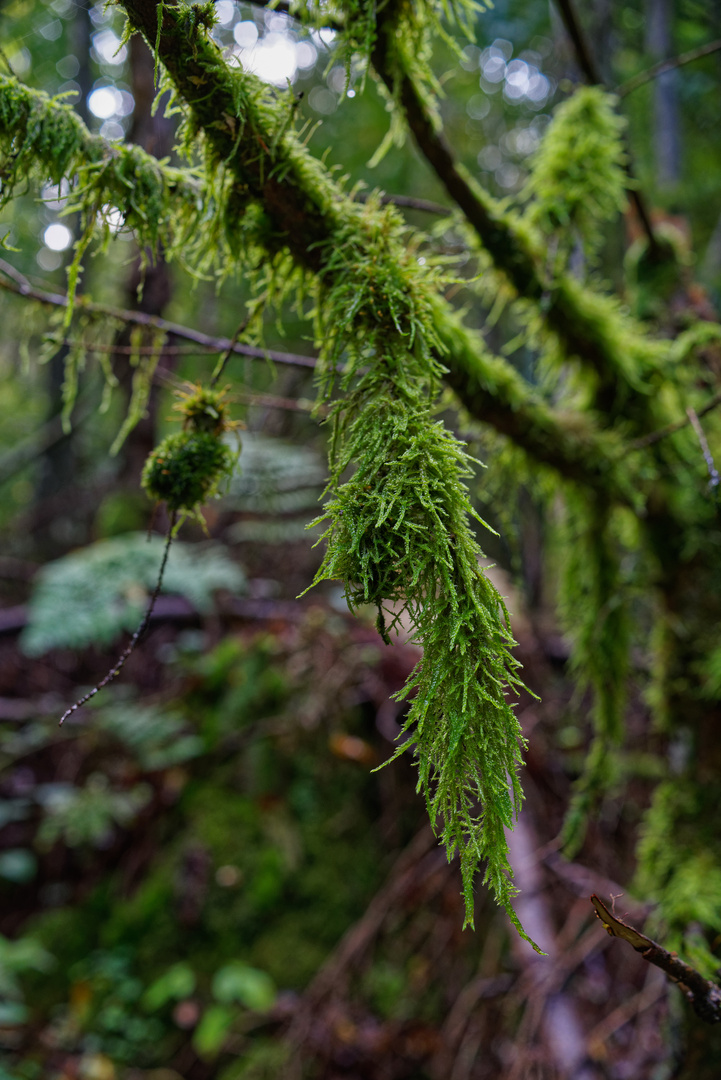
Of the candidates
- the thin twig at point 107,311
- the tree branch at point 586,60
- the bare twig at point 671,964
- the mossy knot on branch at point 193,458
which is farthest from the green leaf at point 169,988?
the tree branch at point 586,60

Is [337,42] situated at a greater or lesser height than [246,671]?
greater

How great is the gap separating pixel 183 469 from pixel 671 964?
3.90ft

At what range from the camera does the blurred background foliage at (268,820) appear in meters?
2.25

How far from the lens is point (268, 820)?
2947 mm

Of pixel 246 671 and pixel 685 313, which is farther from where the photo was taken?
pixel 246 671

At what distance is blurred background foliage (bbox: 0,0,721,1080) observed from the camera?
7.38 ft

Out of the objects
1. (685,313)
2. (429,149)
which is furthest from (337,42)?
(685,313)

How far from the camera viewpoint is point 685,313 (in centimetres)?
230

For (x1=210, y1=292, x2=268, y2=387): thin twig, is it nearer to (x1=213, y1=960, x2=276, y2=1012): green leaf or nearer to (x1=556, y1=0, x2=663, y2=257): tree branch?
(x1=556, y1=0, x2=663, y2=257): tree branch

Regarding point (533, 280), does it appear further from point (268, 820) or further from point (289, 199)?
point (268, 820)

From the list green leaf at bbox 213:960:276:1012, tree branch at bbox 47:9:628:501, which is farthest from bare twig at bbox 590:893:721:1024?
green leaf at bbox 213:960:276:1012

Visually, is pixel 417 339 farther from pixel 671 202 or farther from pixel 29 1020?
pixel 29 1020

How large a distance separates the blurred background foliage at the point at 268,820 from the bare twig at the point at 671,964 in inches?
32.2

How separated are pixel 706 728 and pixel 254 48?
6.97 feet
